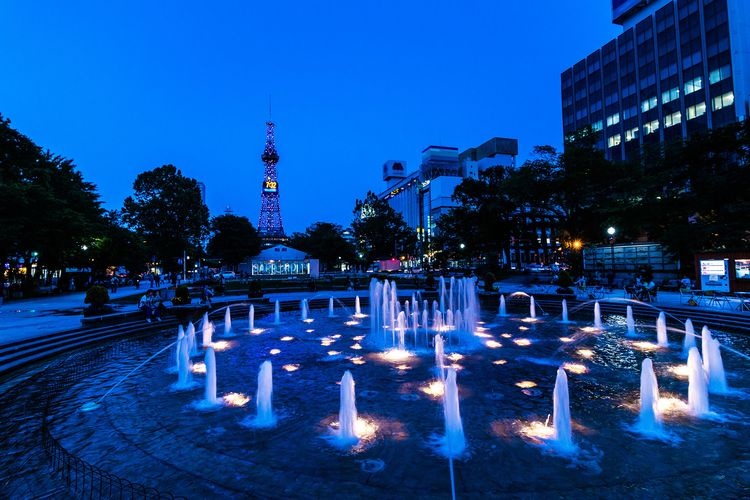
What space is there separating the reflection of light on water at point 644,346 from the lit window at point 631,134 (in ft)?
208

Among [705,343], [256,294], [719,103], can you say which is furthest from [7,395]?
[719,103]

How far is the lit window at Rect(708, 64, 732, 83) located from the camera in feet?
164

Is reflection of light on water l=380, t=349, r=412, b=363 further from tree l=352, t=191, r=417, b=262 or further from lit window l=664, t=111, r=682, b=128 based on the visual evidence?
lit window l=664, t=111, r=682, b=128

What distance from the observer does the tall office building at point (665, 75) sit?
164ft

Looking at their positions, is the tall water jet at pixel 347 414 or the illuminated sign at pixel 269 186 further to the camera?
the illuminated sign at pixel 269 186

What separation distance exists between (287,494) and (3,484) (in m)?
3.81

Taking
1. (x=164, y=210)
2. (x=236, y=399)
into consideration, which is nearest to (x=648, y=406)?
(x=236, y=399)

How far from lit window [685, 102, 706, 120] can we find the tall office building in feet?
0.39

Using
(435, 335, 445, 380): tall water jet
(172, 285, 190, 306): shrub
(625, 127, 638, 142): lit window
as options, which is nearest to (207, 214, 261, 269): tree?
(172, 285, 190, 306): shrub

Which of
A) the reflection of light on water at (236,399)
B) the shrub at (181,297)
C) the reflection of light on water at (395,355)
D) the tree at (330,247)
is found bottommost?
the reflection of light on water at (395,355)

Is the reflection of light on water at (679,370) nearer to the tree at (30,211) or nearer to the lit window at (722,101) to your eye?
the tree at (30,211)

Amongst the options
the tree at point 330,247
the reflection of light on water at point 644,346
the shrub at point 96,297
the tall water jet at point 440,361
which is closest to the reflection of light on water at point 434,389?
the tall water jet at point 440,361

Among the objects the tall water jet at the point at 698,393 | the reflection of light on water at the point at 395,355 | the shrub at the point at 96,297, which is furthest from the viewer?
the shrub at the point at 96,297

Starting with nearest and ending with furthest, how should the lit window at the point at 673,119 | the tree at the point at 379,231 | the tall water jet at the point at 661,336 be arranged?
the tall water jet at the point at 661,336
the lit window at the point at 673,119
the tree at the point at 379,231
